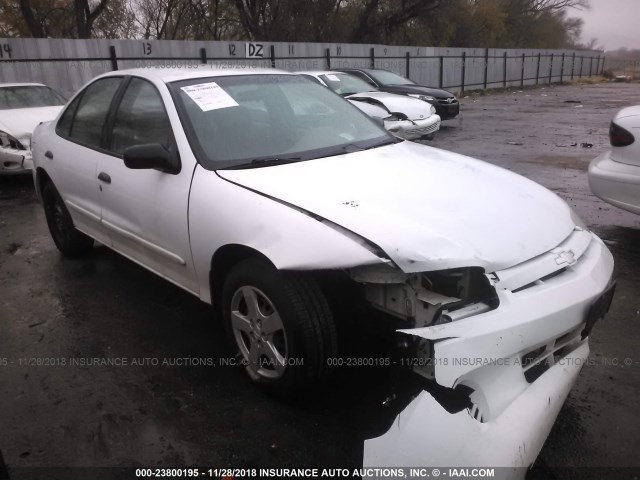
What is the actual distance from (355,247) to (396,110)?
25.4 feet

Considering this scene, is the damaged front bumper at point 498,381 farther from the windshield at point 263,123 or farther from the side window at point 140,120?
the side window at point 140,120

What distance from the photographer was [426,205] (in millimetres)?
2389

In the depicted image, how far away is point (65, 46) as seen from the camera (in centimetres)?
1236

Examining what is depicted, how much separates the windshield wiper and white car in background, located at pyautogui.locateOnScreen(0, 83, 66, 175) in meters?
5.52

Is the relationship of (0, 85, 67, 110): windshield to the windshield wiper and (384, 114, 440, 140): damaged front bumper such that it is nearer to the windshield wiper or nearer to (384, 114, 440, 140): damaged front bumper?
(384, 114, 440, 140): damaged front bumper

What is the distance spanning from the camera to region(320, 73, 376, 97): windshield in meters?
10.3

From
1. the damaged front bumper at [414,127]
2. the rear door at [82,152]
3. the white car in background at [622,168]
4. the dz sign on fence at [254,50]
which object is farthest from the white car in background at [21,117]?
the dz sign on fence at [254,50]

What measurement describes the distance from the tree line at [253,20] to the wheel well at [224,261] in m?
22.9

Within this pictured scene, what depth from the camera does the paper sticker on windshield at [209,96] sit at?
3102 mm

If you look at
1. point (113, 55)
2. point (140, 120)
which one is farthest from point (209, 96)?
point (113, 55)

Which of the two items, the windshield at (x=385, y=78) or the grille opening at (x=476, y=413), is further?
the windshield at (x=385, y=78)

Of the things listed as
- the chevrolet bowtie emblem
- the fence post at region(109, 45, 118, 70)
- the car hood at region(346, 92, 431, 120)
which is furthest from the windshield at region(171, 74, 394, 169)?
the fence post at region(109, 45, 118, 70)

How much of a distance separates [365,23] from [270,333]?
29.6 metres

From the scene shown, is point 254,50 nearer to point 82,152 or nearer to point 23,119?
point 23,119
